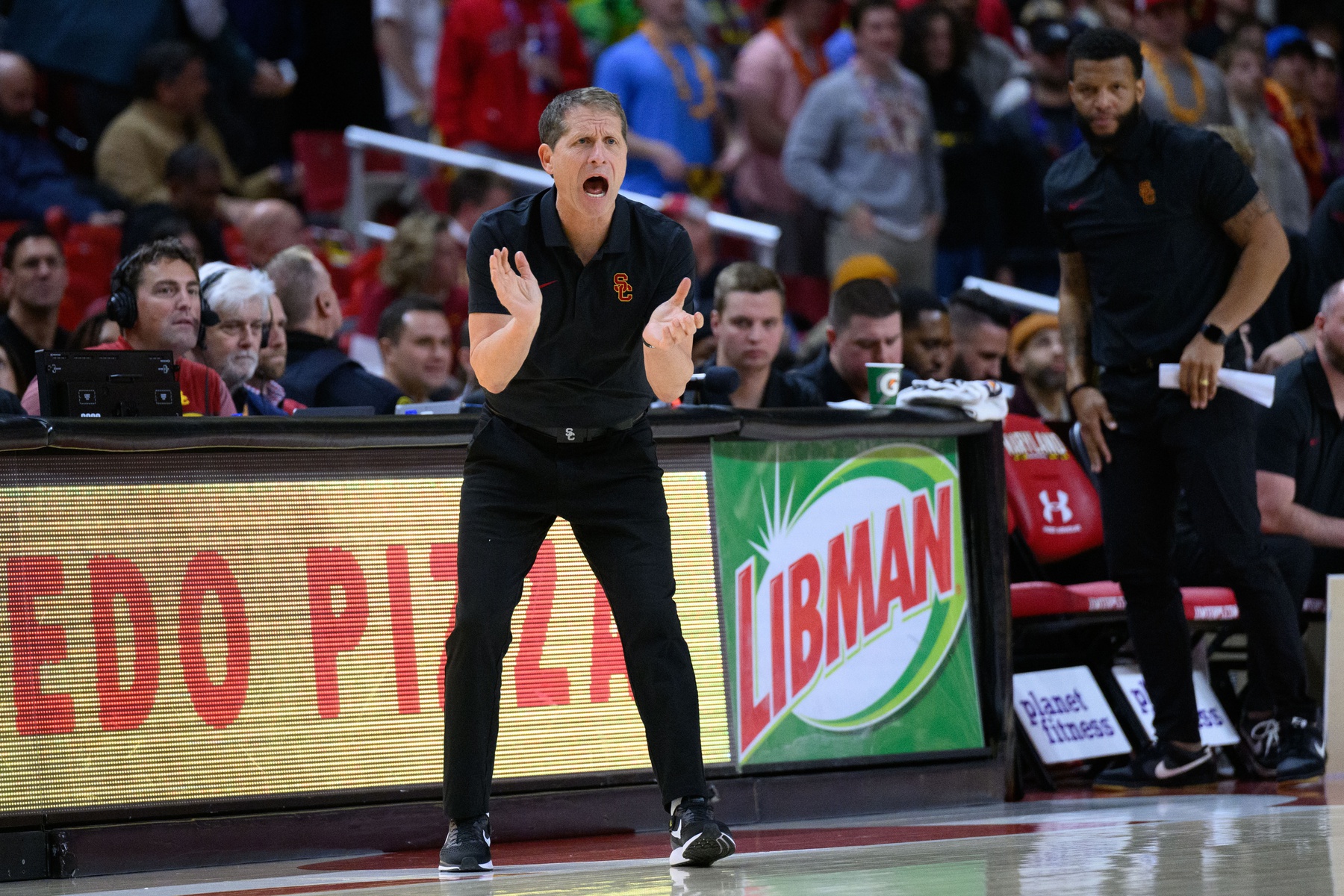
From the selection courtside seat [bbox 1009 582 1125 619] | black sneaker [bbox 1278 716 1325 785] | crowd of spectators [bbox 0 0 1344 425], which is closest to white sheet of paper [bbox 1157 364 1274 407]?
courtside seat [bbox 1009 582 1125 619]

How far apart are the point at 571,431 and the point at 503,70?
6635 millimetres

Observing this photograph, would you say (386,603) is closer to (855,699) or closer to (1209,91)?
(855,699)

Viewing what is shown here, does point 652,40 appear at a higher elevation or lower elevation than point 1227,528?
higher

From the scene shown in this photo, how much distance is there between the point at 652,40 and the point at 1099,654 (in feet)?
17.2

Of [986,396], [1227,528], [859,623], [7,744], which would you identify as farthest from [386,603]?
[1227,528]

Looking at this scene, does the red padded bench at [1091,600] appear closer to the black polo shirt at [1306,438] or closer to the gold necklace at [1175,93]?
the black polo shirt at [1306,438]

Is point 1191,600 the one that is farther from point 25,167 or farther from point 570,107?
point 25,167

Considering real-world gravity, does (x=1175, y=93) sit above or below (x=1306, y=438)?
above

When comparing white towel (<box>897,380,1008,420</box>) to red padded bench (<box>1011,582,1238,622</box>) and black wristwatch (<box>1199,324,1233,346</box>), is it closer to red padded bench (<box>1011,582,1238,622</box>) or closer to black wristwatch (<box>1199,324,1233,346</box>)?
black wristwatch (<box>1199,324,1233,346</box>)

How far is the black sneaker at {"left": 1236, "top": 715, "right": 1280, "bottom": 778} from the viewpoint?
255 inches

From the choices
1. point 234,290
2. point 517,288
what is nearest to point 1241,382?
point 517,288

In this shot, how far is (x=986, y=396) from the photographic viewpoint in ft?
20.1

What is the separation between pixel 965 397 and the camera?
6.11 m

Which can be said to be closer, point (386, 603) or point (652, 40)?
point (386, 603)
